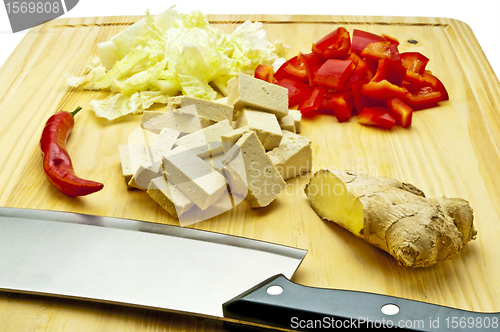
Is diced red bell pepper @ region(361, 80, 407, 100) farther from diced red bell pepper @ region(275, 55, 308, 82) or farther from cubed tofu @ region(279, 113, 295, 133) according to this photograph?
cubed tofu @ region(279, 113, 295, 133)

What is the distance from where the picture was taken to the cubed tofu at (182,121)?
243 centimetres

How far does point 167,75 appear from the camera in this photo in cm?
303

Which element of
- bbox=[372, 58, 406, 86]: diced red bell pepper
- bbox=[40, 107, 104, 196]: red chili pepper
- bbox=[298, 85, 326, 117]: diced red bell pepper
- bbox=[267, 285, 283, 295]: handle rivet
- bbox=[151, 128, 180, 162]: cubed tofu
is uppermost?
bbox=[372, 58, 406, 86]: diced red bell pepper

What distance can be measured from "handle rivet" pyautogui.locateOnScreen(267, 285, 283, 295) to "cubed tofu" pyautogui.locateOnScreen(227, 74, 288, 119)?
3.71 feet

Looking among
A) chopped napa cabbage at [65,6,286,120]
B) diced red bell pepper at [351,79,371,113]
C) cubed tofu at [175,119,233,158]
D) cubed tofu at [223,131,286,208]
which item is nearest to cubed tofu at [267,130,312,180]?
cubed tofu at [223,131,286,208]

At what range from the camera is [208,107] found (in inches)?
96.0

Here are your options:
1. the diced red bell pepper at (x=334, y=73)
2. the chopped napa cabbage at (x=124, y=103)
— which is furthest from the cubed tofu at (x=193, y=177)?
the diced red bell pepper at (x=334, y=73)

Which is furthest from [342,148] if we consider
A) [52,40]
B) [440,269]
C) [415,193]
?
[52,40]

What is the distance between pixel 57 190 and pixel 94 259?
25.2 inches

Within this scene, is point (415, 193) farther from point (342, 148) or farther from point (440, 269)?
point (342, 148)

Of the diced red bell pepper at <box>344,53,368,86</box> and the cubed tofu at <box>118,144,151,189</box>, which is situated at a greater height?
the diced red bell pepper at <box>344,53,368,86</box>

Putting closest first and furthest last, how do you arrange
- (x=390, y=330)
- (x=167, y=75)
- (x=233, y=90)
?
(x=390, y=330) < (x=233, y=90) < (x=167, y=75)

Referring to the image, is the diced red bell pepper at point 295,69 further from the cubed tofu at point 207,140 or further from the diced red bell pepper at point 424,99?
the cubed tofu at point 207,140

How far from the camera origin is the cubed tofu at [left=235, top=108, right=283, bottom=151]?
2314 millimetres
